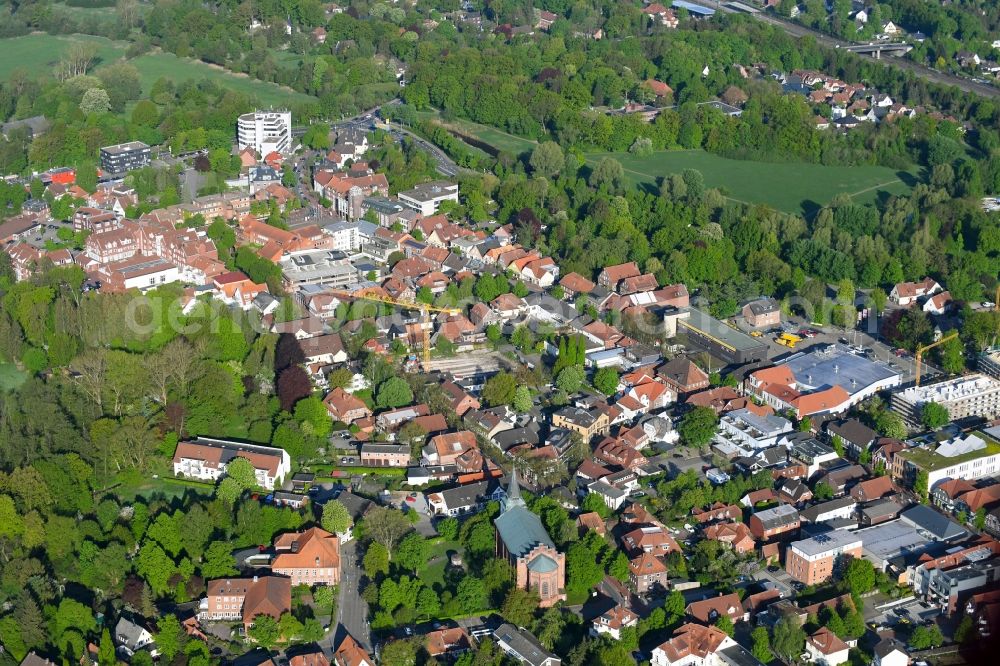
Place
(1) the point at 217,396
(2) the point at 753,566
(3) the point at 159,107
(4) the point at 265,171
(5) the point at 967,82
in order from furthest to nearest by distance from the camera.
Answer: (5) the point at 967,82 → (3) the point at 159,107 → (4) the point at 265,171 → (1) the point at 217,396 → (2) the point at 753,566

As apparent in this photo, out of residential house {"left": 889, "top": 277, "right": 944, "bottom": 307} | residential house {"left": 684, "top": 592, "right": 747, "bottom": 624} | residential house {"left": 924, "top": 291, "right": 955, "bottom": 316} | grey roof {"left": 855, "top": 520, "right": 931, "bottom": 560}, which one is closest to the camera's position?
residential house {"left": 684, "top": 592, "right": 747, "bottom": 624}

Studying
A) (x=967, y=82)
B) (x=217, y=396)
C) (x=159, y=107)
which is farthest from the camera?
(x=967, y=82)

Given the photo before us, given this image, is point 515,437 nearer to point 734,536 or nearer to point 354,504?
point 354,504

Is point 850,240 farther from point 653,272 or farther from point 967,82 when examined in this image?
point 967,82

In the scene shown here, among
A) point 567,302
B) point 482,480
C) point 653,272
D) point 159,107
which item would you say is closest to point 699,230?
point 653,272

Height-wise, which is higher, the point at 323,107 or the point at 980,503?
the point at 980,503

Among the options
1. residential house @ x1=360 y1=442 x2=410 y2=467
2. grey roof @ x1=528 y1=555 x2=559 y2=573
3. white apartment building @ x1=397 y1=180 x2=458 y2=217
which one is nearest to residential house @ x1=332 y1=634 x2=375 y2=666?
grey roof @ x1=528 y1=555 x2=559 y2=573

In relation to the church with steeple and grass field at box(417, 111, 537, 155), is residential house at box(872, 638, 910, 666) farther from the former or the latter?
grass field at box(417, 111, 537, 155)
